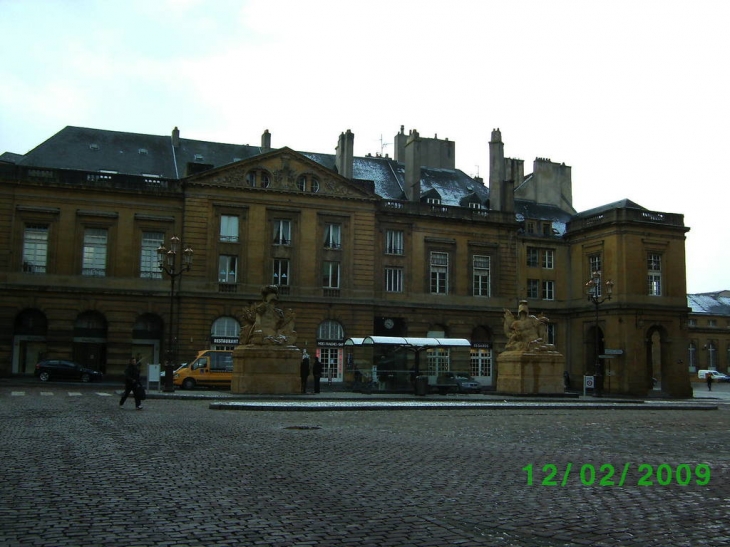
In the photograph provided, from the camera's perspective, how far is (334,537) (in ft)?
23.6

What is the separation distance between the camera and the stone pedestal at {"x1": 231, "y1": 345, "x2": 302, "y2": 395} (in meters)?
30.7

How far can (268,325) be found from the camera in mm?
30906

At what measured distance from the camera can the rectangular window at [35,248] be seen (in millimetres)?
49062

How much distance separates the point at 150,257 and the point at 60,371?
9784 millimetres

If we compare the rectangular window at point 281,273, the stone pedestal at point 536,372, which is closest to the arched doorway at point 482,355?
the rectangular window at point 281,273

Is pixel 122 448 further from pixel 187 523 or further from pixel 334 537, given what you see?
pixel 334 537

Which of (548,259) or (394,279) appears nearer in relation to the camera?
(394,279)

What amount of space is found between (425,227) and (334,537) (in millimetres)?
50997

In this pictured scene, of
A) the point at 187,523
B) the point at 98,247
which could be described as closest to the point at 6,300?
the point at 98,247

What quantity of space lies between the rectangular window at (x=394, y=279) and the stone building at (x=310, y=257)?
0.39ft

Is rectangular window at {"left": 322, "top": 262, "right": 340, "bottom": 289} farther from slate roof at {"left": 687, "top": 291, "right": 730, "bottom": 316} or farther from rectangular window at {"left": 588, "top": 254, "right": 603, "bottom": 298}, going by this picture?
slate roof at {"left": 687, "top": 291, "right": 730, "bottom": 316}

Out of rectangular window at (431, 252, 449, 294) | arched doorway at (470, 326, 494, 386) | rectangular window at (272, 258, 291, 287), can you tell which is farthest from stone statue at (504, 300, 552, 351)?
arched doorway at (470, 326, 494, 386)
